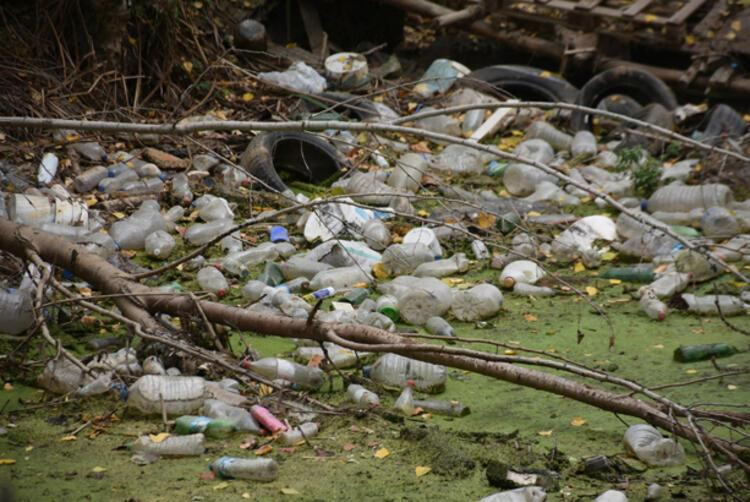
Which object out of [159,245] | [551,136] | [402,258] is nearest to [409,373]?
[402,258]

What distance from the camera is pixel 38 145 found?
552 centimetres

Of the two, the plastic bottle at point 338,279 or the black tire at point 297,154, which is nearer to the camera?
the plastic bottle at point 338,279

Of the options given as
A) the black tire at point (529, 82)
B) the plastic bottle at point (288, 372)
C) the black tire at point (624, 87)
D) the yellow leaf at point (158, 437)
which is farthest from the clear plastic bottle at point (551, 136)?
the yellow leaf at point (158, 437)

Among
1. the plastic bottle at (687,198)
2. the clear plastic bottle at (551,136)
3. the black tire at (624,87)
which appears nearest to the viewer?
the plastic bottle at (687,198)

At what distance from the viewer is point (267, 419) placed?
3.14 meters

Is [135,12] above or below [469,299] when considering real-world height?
above

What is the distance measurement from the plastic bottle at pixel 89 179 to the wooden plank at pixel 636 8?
12.0 ft

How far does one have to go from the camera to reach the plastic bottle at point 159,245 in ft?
15.7

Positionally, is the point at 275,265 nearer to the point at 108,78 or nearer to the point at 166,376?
the point at 166,376

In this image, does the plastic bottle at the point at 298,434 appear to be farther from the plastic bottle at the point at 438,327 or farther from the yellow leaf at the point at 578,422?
the plastic bottle at the point at 438,327

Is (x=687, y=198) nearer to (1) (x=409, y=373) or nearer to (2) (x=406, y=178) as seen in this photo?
(2) (x=406, y=178)

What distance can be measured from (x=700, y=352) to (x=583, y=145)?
2821mm

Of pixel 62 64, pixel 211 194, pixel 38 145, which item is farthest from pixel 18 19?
pixel 211 194

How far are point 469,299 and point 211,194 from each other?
191cm
